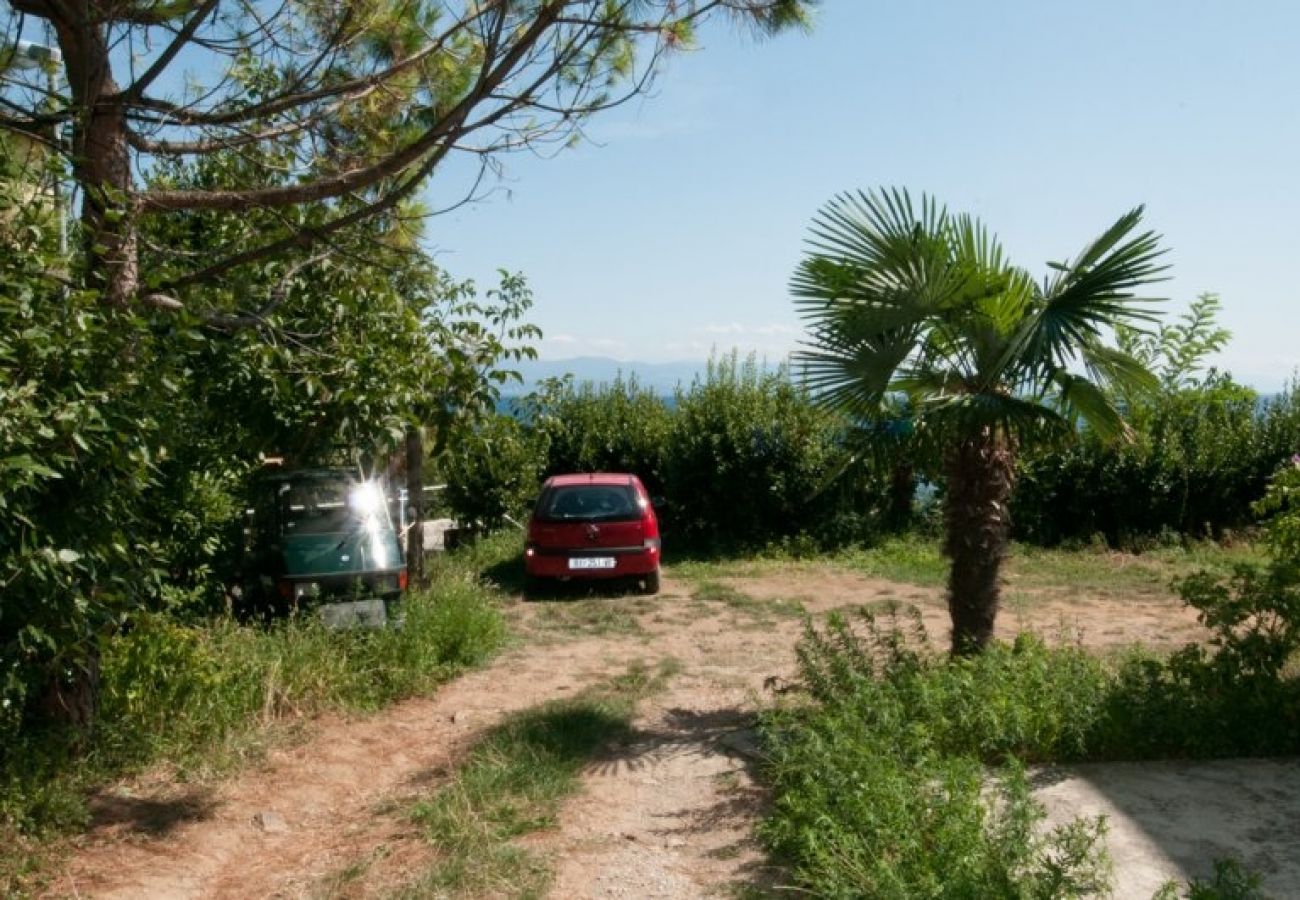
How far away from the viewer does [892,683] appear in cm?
702

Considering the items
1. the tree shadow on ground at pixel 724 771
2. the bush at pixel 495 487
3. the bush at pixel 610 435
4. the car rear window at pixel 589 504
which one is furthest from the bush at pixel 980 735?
the bush at pixel 610 435

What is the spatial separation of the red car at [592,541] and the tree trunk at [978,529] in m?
6.17

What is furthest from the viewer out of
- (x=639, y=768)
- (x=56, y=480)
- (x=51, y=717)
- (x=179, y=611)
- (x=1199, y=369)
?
(x=1199, y=369)

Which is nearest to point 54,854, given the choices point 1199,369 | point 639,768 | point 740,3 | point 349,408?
point 639,768

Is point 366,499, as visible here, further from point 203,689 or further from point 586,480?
point 586,480

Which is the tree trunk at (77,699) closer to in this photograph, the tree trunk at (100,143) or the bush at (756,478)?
the tree trunk at (100,143)

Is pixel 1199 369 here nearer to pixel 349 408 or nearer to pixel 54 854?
pixel 349 408

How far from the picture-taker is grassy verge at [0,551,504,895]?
564cm

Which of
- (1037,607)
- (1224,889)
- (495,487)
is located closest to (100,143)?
(1224,889)

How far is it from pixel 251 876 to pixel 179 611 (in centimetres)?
363

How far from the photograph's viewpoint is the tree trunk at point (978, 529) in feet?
24.2

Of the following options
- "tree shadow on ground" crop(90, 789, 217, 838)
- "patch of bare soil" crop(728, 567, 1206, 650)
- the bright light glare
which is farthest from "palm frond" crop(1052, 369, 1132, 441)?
the bright light glare

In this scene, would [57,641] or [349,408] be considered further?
[349,408]

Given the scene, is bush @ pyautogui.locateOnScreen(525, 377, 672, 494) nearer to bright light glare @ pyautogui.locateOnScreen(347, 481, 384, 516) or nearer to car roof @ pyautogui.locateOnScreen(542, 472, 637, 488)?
car roof @ pyautogui.locateOnScreen(542, 472, 637, 488)
